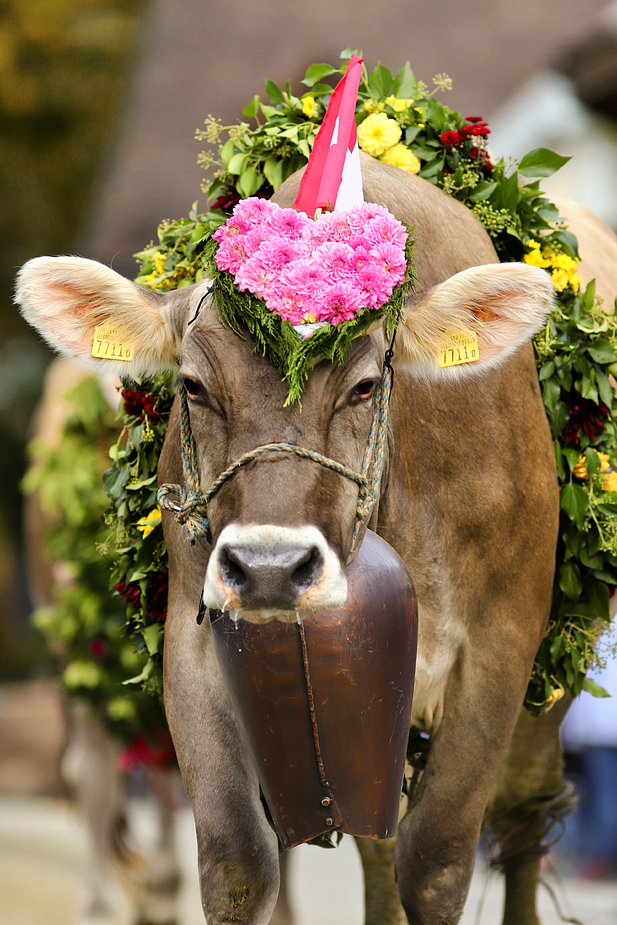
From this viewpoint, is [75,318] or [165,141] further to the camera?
[165,141]

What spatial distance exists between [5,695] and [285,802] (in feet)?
28.8

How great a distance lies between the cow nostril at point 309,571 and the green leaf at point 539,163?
196cm

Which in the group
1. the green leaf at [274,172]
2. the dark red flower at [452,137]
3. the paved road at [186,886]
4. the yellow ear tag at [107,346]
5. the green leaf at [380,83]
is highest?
the green leaf at [380,83]

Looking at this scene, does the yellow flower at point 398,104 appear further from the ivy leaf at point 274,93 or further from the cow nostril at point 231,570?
the cow nostril at point 231,570

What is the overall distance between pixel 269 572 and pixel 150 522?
3.98ft

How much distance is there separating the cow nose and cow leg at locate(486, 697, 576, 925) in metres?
2.13

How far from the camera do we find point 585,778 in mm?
7328

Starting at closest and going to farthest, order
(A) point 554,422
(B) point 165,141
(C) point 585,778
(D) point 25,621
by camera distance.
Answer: (A) point 554,422
(C) point 585,778
(D) point 25,621
(B) point 165,141

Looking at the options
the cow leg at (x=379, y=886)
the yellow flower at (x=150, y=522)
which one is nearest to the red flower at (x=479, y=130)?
the yellow flower at (x=150, y=522)

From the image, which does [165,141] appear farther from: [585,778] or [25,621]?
[585,778]

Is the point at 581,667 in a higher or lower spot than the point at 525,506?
lower

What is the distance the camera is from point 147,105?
15359 millimetres

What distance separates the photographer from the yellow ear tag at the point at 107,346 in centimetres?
302

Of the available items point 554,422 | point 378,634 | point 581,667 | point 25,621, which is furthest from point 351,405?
point 25,621
